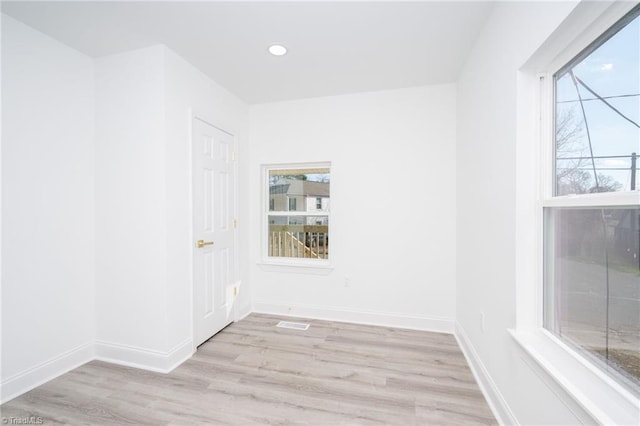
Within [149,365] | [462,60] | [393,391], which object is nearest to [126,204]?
[149,365]

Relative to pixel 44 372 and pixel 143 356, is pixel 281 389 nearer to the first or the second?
pixel 143 356

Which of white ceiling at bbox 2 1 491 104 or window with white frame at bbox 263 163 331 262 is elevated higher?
white ceiling at bbox 2 1 491 104

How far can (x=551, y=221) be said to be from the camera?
4.50 ft

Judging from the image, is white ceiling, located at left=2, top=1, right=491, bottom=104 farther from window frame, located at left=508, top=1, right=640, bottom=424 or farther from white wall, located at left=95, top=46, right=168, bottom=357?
window frame, located at left=508, top=1, right=640, bottom=424

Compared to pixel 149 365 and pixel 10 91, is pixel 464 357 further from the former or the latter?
pixel 10 91

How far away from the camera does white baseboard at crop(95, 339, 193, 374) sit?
217cm

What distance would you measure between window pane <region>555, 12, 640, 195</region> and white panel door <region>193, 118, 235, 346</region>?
2.69 meters

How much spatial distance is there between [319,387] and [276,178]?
244cm

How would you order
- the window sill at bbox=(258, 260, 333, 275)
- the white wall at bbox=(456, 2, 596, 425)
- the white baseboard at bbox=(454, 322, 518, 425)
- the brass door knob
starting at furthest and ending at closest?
the window sill at bbox=(258, 260, 333, 275), the brass door knob, the white baseboard at bbox=(454, 322, 518, 425), the white wall at bbox=(456, 2, 596, 425)

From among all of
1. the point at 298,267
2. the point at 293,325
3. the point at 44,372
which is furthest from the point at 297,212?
the point at 44,372

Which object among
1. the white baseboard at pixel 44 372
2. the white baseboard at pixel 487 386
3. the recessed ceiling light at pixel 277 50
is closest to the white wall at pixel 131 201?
the white baseboard at pixel 44 372

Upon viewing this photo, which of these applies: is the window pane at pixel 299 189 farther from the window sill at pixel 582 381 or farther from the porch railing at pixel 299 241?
the window sill at pixel 582 381

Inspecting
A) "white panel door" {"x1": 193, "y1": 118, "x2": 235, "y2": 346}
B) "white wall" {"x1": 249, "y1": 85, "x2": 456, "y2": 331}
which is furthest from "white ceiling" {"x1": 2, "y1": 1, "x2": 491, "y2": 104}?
"white panel door" {"x1": 193, "y1": 118, "x2": 235, "y2": 346}

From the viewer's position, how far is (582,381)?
1.04 metres
